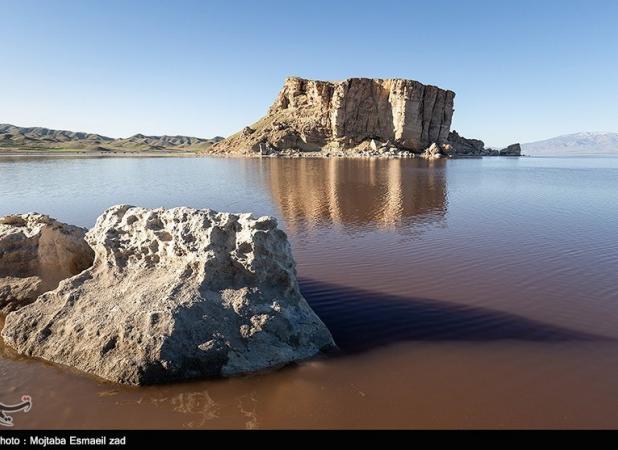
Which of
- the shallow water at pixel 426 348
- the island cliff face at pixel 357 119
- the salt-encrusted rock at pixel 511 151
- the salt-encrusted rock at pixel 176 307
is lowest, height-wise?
the shallow water at pixel 426 348

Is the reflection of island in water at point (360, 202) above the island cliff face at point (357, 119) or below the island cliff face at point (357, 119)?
below

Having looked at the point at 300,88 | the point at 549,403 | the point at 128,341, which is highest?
the point at 300,88

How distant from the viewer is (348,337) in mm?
8672

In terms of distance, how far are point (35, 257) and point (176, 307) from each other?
4.94 m

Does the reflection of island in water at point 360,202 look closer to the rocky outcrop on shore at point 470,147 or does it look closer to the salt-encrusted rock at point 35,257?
the salt-encrusted rock at point 35,257

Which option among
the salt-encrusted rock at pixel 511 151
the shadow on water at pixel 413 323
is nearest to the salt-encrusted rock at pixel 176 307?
the shadow on water at pixel 413 323

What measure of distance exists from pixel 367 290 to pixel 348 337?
300 centimetres

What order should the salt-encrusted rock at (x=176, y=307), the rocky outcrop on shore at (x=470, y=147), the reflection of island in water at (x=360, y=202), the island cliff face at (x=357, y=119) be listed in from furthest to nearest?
the rocky outcrop on shore at (x=470, y=147), the island cliff face at (x=357, y=119), the reflection of island in water at (x=360, y=202), the salt-encrusted rock at (x=176, y=307)

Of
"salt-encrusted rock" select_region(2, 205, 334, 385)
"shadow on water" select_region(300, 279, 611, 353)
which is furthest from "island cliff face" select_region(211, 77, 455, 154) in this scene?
"salt-encrusted rock" select_region(2, 205, 334, 385)

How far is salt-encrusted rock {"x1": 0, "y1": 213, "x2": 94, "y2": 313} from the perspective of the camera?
9.48 meters

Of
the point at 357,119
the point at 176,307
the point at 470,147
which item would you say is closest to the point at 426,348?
the point at 176,307

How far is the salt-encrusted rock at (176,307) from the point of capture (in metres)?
7.12
